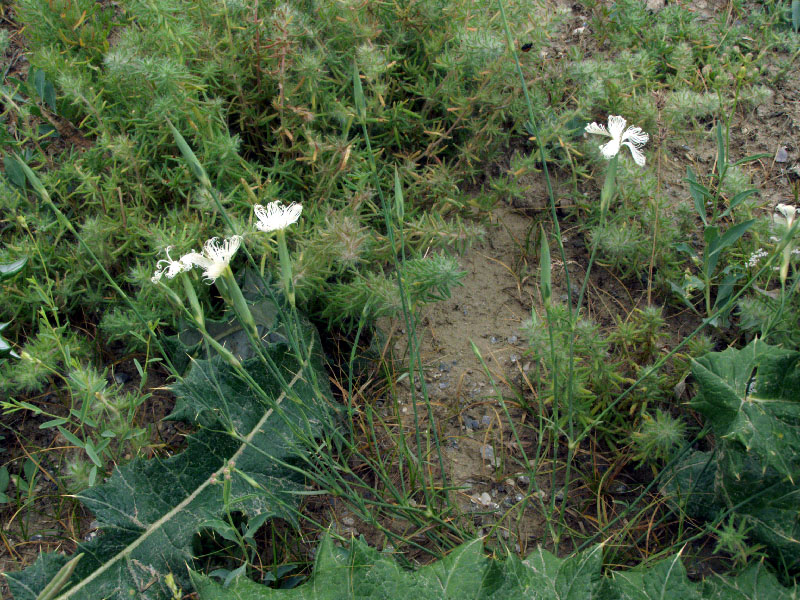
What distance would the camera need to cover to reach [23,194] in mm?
2447

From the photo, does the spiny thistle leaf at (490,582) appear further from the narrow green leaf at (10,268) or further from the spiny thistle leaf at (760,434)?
the narrow green leaf at (10,268)

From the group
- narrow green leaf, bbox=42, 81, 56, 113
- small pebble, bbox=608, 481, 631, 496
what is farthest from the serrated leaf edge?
narrow green leaf, bbox=42, 81, 56, 113

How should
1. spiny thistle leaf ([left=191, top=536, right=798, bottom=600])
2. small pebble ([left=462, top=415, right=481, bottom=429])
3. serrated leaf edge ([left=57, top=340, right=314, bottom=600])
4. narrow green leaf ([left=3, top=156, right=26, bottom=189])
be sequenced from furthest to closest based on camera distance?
narrow green leaf ([left=3, top=156, right=26, bottom=189]) → small pebble ([left=462, top=415, right=481, bottom=429]) → serrated leaf edge ([left=57, top=340, right=314, bottom=600]) → spiny thistle leaf ([left=191, top=536, right=798, bottom=600])

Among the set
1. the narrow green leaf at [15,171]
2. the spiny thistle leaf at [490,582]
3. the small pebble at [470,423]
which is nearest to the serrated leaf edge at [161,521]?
the spiny thistle leaf at [490,582]

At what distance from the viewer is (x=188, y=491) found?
74.4 inches

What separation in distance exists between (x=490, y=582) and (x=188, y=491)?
2.99 feet

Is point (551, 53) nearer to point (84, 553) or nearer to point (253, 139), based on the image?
point (253, 139)

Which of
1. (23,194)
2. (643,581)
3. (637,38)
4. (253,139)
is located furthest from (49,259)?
(637,38)

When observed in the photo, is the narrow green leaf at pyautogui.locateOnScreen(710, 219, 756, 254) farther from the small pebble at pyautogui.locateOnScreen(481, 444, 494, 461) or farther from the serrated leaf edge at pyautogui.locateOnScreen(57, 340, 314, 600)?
the serrated leaf edge at pyautogui.locateOnScreen(57, 340, 314, 600)

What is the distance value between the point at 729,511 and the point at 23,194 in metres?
2.57

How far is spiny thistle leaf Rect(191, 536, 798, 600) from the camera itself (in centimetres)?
154

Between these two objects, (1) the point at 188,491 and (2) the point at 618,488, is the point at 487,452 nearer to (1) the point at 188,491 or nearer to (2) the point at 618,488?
(2) the point at 618,488

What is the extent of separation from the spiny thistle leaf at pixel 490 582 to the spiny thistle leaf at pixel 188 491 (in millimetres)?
226

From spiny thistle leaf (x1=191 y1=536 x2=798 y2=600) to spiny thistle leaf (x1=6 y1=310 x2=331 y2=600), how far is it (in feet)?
0.74
